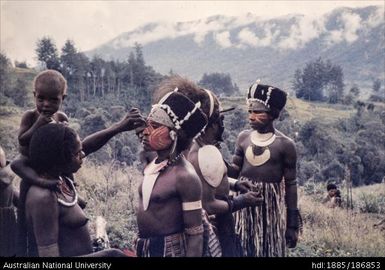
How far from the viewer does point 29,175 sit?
2.80 metres

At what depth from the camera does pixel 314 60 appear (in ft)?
23.3

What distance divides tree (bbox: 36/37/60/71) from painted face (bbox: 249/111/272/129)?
2.53m

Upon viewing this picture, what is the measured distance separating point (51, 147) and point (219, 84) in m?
3.75

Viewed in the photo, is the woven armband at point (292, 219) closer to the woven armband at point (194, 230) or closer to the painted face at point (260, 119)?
the painted face at point (260, 119)

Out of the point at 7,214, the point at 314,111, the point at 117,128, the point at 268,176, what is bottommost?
the point at 314,111

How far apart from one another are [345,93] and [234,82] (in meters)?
3.15

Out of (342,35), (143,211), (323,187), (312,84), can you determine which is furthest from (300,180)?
(143,211)

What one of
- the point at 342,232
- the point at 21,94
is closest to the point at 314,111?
the point at 342,232

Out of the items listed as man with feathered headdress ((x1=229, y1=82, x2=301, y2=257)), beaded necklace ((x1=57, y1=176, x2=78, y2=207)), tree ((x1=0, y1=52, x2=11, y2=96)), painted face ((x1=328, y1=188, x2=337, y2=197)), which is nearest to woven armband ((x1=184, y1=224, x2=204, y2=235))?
beaded necklace ((x1=57, y1=176, x2=78, y2=207))

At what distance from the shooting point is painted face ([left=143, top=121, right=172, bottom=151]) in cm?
298

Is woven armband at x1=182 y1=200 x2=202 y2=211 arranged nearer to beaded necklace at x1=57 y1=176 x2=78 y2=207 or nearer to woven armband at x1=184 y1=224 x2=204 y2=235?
woven armband at x1=184 y1=224 x2=204 y2=235

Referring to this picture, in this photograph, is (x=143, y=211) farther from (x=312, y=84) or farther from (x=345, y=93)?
(x=345, y=93)

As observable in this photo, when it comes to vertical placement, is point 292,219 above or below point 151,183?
below

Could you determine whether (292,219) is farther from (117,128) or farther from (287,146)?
(117,128)
